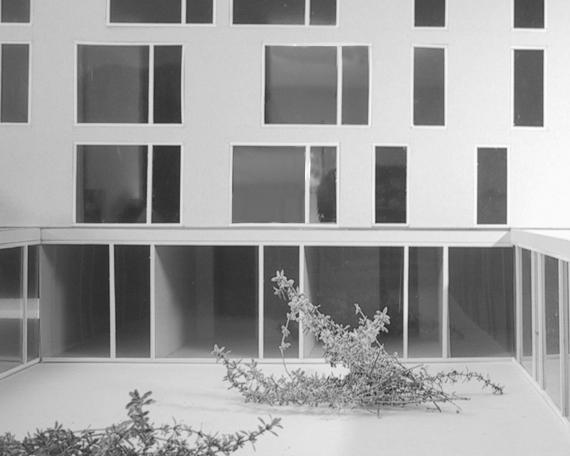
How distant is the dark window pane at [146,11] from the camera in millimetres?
13039

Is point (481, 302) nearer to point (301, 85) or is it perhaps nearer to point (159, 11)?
point (301, 85)

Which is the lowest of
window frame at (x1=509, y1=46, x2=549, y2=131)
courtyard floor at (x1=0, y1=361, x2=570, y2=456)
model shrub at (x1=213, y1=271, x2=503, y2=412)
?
courtyard floor at (x1=0, y1=361, x2=570, y2=456)

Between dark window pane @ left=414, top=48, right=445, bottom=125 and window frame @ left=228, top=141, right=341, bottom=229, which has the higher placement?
dark window pane @ left=414, top=48, right=445, bottom=125

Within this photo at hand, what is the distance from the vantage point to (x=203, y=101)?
12961 mm

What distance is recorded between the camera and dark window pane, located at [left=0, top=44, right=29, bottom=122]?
42.8ft

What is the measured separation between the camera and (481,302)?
1280 cm

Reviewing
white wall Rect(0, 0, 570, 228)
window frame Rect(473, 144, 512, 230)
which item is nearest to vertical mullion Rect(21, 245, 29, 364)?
white wall Rect(0, 0, 570, 228)

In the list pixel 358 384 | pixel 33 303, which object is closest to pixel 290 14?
pixel 33 303

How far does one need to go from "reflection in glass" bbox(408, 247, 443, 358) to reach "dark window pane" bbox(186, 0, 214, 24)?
387cm

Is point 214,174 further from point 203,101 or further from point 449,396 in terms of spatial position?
point 449,396

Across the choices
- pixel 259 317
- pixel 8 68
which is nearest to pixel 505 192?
pixel 259 317

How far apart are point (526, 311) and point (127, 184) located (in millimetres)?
5079

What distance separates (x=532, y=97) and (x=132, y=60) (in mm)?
5036

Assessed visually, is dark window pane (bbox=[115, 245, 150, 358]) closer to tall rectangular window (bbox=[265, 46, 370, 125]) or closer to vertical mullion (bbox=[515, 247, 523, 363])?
tall rectangular window (bbox=[265, 46, 370, 125])
